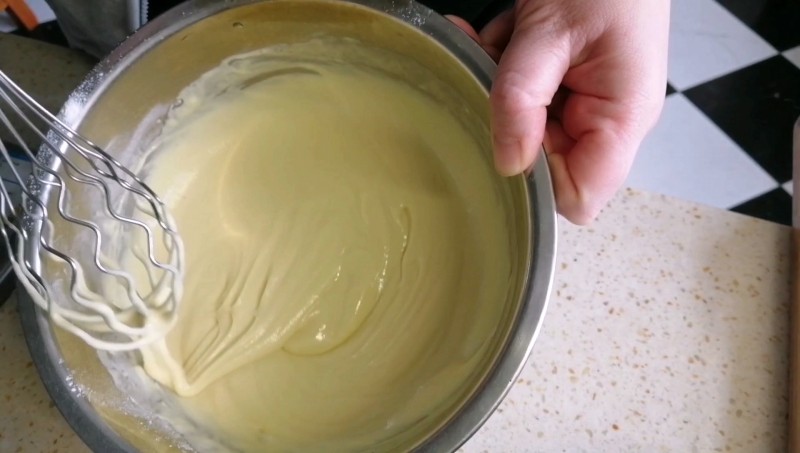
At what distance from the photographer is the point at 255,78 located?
725 mm

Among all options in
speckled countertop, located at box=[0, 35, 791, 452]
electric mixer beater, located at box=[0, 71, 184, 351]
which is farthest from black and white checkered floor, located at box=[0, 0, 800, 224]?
electric mixer beater, located at box=[0, 71, 184, 351]

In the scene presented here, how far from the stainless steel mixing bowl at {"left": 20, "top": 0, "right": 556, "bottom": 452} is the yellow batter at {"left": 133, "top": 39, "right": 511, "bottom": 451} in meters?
0.05

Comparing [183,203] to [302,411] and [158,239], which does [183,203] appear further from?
[302,411]

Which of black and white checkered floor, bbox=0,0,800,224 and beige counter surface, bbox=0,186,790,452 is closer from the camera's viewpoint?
beige counter surface, bbox=0,186,790,452

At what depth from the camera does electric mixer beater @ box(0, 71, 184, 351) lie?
50 cm

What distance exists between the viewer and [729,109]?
142 cm

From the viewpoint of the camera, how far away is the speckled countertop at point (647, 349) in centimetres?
61

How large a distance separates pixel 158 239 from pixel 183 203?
5 centimetres

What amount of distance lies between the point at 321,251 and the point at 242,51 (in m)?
0.22

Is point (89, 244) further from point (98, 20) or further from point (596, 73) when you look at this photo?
point (596, 73)

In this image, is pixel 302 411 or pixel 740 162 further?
pixel 740 162

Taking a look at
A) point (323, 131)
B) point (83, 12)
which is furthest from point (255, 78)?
point (83, 12)

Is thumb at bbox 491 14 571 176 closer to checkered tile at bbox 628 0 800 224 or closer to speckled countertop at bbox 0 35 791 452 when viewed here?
speckled countertop at bbox 0 35 791 452

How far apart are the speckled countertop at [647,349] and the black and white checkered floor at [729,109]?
1.72ft
